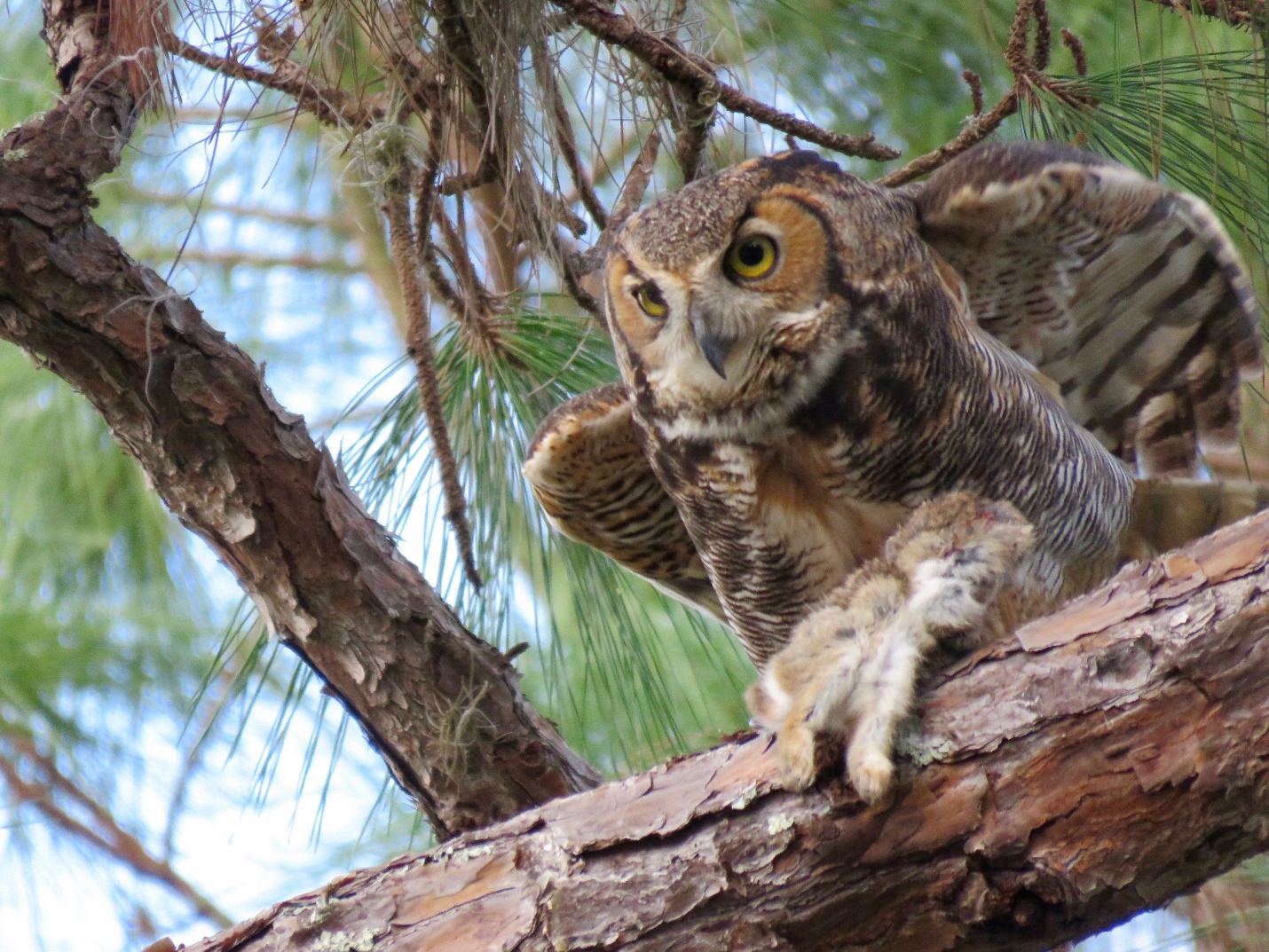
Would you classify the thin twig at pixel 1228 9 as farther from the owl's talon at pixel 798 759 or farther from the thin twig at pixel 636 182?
Result: the owl's talon at pixel 798 759

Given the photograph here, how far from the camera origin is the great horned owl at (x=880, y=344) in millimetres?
1550

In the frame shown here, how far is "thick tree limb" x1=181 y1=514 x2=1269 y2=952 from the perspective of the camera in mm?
1123

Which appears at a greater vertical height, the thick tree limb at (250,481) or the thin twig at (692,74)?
the thin twig at (692,74)

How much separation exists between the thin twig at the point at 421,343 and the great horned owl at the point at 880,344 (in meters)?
0.18

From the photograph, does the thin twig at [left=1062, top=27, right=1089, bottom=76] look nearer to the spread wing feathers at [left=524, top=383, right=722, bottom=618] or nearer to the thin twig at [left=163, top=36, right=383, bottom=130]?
the spread wing feathers at [left=524, top=383, right=722, bottom=618]

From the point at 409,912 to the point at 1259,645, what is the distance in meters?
0.89

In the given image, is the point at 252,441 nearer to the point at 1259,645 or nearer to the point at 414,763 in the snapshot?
the point at 414,763

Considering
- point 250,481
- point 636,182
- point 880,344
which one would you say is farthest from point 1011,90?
point 250,481

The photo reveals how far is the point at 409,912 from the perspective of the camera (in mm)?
1311

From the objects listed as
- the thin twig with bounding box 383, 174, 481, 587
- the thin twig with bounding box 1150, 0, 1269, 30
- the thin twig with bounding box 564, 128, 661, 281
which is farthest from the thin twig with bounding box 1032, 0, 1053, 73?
the thin twig with bounding box 383, 174, 481, 587

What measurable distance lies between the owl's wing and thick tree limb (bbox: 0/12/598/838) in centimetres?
86

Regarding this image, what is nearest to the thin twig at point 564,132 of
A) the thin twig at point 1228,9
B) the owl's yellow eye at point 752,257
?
the owl's yellow eye at point 752,257

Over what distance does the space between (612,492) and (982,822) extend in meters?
0.94

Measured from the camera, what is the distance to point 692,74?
1594 millimetres
